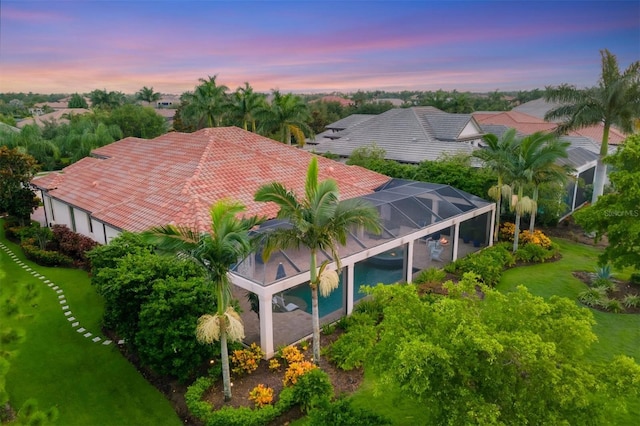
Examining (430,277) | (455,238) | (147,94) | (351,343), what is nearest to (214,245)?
(351,343)

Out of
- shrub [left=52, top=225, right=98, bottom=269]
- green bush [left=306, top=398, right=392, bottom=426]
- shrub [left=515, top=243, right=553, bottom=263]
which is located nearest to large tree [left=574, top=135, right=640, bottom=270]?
shrub [left=515, top=243, right=553, bottom=263]

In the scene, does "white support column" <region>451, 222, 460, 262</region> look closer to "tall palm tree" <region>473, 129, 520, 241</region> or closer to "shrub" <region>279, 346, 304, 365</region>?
"tall palm tree" <region>473, 129, 520, 241</region>

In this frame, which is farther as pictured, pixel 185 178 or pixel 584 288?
pixel 185 178

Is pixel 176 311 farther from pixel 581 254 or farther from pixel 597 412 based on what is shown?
pixel 581 254

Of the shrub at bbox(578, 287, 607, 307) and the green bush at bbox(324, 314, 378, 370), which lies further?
the shrub at bbox(578, 287, 607, 307)

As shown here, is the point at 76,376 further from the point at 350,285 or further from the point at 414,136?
the point at 414,136

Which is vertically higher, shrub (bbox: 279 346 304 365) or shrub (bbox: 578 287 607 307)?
shrub (bbox: 279 346 304 365)
